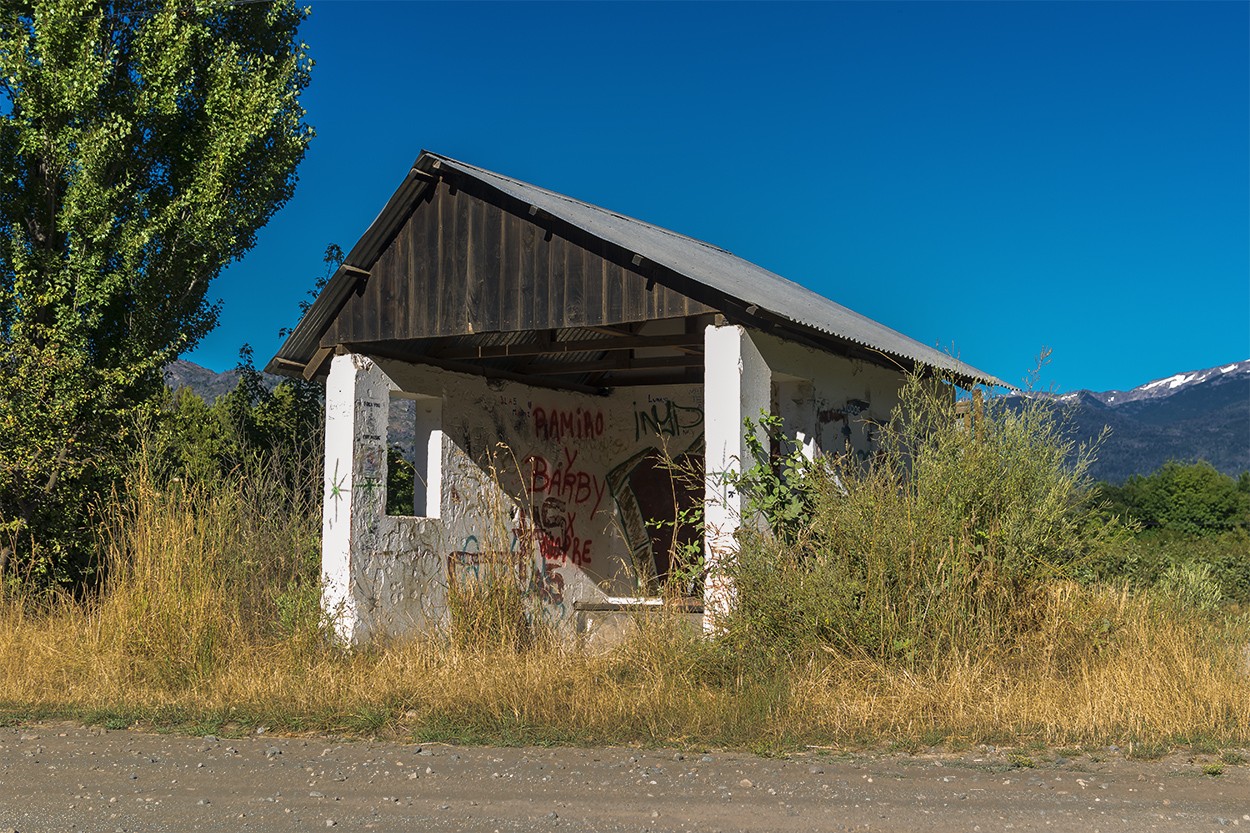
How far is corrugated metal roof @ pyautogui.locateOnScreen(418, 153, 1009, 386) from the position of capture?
9562mm

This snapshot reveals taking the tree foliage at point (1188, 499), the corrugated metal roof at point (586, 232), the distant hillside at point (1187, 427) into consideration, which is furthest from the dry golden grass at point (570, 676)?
the distant hillside at point (1187, 427)

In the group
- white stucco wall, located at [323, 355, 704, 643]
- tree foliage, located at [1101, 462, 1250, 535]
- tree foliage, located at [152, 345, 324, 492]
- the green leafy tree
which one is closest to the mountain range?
tree foliage, located at [1101, 462, 1250, 535]

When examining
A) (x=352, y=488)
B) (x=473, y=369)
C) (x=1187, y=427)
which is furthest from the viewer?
(x=1187, y=427)

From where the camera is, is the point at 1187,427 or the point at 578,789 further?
the point at 1187,427

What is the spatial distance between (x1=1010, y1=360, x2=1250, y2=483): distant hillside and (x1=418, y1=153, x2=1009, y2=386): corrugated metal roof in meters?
97.2

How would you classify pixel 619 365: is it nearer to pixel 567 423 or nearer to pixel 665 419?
pixel 567 423

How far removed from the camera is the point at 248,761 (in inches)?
276

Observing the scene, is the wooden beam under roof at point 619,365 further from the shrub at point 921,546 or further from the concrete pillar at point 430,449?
the shrub at point 921,546

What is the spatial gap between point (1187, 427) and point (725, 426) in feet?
557

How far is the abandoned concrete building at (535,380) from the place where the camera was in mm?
9469

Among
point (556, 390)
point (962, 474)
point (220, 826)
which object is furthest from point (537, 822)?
point (556, 390)

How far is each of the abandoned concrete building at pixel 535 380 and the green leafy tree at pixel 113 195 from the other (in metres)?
4.14

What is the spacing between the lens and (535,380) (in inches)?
519

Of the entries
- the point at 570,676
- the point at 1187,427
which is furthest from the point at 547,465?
the point at 1187,427
